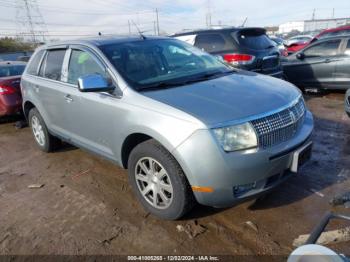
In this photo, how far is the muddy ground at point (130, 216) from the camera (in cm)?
288

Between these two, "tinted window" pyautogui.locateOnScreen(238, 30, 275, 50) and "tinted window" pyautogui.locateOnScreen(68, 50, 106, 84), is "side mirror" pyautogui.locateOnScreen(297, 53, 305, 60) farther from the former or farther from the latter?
"tinted window" pyautogui.locateOnScreen(68, 50, 106, 84)

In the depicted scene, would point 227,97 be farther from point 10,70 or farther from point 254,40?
point 10,70

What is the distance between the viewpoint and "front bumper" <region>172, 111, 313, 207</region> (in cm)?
262

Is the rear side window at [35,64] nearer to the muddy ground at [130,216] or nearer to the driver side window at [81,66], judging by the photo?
the driver side window at [81,66]

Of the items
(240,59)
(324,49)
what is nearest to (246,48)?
(240,59)

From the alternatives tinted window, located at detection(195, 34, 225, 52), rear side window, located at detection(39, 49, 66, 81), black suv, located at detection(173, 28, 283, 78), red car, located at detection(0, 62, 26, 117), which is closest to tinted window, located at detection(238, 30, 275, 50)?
black suv, located at detection(173, 28, 283, 78)

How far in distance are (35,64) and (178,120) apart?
3.53 metres

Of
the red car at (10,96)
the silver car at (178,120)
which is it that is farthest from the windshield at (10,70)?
the silver car at (178,120)

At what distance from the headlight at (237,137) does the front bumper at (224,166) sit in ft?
0.15

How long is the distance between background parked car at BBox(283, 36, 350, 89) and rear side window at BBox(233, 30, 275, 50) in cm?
147

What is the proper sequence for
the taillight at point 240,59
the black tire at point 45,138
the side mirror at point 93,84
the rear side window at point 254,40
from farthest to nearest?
the rear side window at point 254,40, the taillight at point 240,59, the black tire at point 45,138, the side mirror at point 93,84

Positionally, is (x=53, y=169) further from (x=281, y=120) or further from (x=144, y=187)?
(x=281, y=120)

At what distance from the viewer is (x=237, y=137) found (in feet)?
8.71

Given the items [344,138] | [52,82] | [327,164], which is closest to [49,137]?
[52,82]
